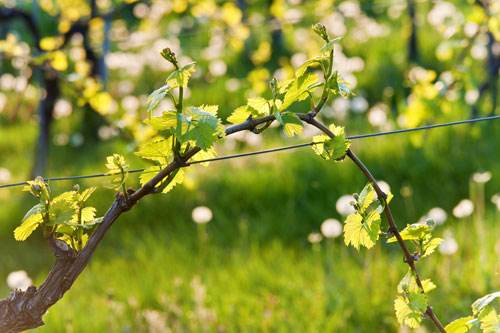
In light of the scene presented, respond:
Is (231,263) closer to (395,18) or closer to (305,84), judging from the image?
(305,84)

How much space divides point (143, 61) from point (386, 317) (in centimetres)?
537

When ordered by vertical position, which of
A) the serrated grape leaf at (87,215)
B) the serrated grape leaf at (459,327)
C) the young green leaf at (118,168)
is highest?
the serrated grape leaf at (459,327)

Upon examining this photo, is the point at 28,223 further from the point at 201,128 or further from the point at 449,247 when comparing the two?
the point at 449,247

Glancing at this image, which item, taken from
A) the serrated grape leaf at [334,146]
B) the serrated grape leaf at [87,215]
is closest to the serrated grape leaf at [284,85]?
the serrated grape leaf at [334,146]

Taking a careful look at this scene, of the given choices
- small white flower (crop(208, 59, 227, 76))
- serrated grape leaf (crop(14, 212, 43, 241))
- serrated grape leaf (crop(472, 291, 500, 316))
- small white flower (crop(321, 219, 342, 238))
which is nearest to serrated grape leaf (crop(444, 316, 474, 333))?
serrated grape leaf (crop(472, 291, 500, 316))

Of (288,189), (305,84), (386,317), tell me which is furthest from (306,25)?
(305,84)

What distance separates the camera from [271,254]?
12.9 feet

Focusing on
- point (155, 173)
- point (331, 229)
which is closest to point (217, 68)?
point (331, 229)

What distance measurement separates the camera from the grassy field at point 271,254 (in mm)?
3291

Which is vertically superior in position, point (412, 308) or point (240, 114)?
point (240, 114)

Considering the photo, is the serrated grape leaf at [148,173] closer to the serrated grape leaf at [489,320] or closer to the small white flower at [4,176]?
the serrated grape leaf at [489,320]

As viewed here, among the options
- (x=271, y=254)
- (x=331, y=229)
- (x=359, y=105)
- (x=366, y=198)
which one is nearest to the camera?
(x=366, y=198)

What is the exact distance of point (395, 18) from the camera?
324 inches

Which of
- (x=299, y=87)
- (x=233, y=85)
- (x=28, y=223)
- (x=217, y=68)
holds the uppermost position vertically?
→ (x=217, y=68)
